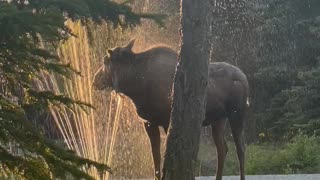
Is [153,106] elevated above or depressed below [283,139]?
above

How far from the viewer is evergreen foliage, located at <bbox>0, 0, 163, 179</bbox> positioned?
411cm

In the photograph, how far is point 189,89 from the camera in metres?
5.77

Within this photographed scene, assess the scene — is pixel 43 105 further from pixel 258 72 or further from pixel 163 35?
pixel 258 72

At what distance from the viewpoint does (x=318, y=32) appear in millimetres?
19469

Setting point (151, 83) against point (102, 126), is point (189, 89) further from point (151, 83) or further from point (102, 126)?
point (102, 126)

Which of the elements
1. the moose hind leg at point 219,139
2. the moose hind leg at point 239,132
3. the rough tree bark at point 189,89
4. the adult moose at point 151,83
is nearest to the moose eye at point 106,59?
the adult moose at point 151,83

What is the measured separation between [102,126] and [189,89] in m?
4.01

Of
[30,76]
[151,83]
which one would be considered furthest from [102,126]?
[30,76]

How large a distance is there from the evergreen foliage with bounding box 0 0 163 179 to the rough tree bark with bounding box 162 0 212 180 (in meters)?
1.08

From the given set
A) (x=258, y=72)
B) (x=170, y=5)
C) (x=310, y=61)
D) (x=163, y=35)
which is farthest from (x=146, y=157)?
(x=310, y=61)

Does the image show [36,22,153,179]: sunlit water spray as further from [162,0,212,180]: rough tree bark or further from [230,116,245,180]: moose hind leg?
[162,0,212,180]: rough tree bark

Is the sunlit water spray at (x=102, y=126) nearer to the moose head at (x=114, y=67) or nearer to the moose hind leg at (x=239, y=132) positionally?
the moose head at (x=114, y=67)

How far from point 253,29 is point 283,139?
3359 millimetres

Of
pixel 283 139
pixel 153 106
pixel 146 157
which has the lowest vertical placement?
pixel 283 139
